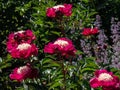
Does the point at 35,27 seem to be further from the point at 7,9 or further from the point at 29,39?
the point at 29,39

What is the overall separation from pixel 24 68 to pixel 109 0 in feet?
11.0

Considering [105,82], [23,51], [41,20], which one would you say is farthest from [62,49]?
[41,20]

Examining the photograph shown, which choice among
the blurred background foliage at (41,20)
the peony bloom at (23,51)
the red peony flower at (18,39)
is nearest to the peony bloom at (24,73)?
the peony bloom at (23,51)

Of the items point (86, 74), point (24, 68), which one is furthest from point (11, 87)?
point (24, 68)

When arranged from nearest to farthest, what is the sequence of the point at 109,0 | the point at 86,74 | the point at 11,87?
1. the point at 86,74
2. the point at 11,87
3. the point at 109,0

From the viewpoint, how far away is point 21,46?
9.22 ft

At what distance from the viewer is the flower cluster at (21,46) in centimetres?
276

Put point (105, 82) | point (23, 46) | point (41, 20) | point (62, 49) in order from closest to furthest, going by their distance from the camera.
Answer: point (105, 82)
point (62, 49)
point (23, 46)
point (41, 20)

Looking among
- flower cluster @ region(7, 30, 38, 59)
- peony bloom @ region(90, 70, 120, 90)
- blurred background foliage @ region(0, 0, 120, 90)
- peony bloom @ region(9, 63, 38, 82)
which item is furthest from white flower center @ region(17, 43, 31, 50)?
blurred background foliage @ region(0, 0, 120, 90)

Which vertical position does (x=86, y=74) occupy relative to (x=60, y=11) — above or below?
below

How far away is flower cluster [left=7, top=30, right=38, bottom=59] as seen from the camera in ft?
9.04

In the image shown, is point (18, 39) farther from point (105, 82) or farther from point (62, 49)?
point (105, 82)

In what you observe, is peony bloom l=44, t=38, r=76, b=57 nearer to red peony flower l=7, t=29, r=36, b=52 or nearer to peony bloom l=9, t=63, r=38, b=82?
peony bloom l=9, t=63, r=38, b=82

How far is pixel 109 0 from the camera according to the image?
235 inches
